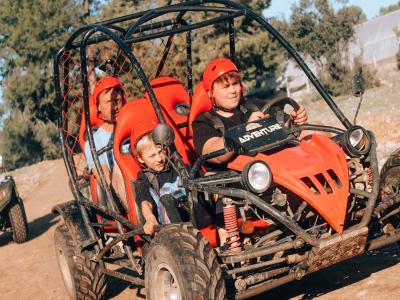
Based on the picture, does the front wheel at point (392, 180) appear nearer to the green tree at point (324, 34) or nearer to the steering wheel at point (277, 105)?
the steering wheel at point (277, 105)

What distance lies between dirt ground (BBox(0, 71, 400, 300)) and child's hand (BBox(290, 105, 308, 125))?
4.67ft

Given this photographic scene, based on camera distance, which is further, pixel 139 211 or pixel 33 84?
pixel 33 84

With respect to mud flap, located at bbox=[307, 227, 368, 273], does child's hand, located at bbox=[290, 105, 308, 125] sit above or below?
above

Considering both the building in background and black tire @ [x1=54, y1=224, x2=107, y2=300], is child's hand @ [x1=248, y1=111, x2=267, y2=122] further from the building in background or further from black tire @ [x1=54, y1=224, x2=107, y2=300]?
the building in background

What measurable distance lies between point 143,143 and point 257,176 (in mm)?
1696

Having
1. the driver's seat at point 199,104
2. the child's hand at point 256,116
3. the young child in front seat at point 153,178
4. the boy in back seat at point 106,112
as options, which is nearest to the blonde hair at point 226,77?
the driver's seat at point 199,104

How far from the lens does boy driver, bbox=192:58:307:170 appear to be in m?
5.27

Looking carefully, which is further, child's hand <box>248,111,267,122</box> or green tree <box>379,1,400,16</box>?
green tree <box>379,1,400,16</box>

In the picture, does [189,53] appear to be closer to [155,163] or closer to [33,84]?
[155,163]

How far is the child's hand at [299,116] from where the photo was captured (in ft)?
18.7

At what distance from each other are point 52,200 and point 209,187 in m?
15.9

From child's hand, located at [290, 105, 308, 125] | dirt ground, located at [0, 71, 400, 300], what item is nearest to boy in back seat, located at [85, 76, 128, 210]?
dirt ground, located at [0, 71, 400, 300]

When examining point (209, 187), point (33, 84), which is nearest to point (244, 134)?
point (209, 187)

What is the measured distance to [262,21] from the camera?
234 inches
